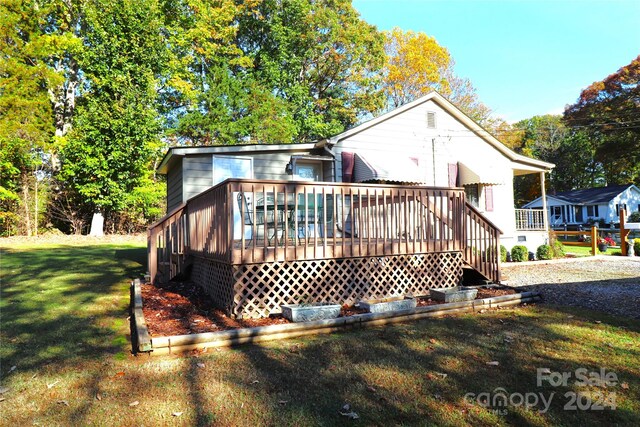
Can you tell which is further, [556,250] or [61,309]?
Answer: [556,250]

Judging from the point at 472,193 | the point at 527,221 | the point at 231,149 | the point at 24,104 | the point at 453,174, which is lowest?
the point at 527,221

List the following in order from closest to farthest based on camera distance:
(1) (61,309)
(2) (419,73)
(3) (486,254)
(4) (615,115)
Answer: (1) (61,309)
(3) (486,254)
(2) (419,73)
(4) (615,115)

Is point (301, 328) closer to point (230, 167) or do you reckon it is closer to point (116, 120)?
point (230, 167)

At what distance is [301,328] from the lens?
4.83 metres

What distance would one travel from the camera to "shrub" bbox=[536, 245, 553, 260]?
1488 cm

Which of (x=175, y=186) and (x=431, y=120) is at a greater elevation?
(x=431, y=120)

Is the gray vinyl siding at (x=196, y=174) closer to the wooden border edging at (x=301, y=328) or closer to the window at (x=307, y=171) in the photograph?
the window at (x=307, y=171)

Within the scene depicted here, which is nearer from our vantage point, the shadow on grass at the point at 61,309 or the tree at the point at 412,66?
the shadow on grass at the point at 61,309

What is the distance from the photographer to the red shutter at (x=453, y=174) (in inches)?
559

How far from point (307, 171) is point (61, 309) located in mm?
7551

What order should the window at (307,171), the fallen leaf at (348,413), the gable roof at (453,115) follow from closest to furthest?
1. the fallen leaf at (348,413)
2. the window at (307,171)
3. the gable roof at (453,115)

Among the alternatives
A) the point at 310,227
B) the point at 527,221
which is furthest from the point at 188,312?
the point at 527,221

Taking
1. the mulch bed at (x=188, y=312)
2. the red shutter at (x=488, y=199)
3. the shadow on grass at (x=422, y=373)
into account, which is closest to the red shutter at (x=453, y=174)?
the red shutter at (x=488, y=199)

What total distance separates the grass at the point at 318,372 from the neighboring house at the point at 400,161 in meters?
4.94
